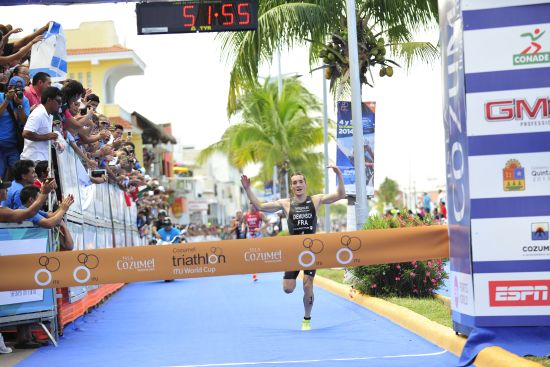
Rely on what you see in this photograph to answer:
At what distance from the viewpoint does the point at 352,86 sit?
60.4 feet

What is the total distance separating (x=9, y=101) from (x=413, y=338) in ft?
19.5

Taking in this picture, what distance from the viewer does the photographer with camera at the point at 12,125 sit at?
1252 centimetres

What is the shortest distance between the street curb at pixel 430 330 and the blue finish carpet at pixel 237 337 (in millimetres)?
119

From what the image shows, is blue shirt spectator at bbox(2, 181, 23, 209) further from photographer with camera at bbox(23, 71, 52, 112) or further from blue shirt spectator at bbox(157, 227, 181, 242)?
blue shirt spectator at bbox(157, 227, 181, 242)

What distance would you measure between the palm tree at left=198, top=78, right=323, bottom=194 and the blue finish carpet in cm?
3269

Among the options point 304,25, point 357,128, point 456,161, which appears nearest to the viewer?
point 456,161

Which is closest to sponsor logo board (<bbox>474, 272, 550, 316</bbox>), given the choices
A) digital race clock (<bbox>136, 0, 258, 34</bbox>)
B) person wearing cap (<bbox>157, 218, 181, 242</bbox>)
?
digital race clock (<bbox>136, 0, 258, 34</bbox>)

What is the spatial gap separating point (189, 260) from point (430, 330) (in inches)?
114

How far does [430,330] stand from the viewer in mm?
10742

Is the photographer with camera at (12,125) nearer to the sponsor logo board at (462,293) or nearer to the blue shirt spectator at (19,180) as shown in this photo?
the blue shirt spectator at (19,180)

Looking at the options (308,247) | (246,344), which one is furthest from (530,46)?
(246,344)

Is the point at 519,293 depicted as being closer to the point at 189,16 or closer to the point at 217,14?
the point at 217,14

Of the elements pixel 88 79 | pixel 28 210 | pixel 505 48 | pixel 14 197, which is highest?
pixel 88 79

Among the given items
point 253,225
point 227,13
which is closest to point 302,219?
point 227,13
